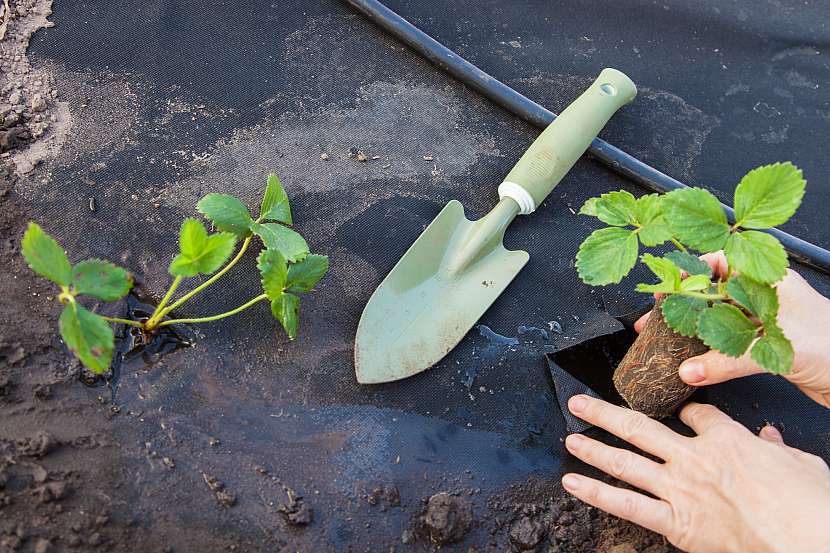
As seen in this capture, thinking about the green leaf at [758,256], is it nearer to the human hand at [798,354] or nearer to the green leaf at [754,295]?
the green leaf at [754,295]

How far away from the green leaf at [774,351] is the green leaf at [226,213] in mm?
832

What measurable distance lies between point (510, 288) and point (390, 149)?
1.40 feet

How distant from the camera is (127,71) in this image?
1.49m

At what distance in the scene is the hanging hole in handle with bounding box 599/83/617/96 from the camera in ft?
4.80

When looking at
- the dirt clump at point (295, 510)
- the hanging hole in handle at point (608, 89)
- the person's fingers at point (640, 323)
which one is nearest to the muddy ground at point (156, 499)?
the dirt clump at point (295, 510)

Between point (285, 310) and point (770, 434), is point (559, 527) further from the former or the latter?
point (285, 310)

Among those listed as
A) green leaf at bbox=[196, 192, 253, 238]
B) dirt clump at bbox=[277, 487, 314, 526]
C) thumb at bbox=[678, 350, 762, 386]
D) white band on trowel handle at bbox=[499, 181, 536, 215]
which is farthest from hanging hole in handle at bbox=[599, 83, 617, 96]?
dirt clump at bbox=[277, 487, 314, 526]

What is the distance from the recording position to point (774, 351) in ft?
2.83

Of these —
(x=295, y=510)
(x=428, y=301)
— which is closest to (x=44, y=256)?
(x=295, y=510)

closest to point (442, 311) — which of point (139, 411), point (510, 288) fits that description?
point (510, 288)

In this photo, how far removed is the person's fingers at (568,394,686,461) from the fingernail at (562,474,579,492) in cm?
11

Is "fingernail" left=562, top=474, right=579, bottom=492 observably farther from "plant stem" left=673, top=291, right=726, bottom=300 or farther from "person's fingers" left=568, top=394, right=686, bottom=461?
"plant stem" left=673, top=291, right=726, bottom=300

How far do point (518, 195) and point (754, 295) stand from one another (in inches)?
22.4

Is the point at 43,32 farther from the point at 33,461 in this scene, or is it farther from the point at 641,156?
the point at 641,156
